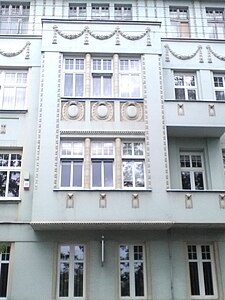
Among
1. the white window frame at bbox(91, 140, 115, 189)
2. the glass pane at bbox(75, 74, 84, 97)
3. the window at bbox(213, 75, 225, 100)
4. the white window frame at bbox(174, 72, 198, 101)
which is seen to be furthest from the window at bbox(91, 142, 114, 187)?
the window at bbox(213, 75, 225, 100)

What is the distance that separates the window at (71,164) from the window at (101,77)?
240cm

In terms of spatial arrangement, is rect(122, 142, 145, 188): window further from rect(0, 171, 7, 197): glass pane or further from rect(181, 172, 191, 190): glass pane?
rect(0, 171, 7, 197): glass pane

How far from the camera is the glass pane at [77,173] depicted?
13.4 m

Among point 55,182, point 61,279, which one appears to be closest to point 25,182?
point 55,182

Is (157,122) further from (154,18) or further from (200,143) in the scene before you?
(154,18)

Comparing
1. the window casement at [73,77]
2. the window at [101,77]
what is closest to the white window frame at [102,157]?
the window at [101,77]

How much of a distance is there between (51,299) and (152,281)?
3.53 metres

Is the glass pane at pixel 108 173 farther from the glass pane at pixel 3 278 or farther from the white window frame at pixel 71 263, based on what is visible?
the glass pane at pixel 3 278

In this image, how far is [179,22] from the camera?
58.7ft

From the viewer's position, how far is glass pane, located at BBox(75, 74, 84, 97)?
14.7 m

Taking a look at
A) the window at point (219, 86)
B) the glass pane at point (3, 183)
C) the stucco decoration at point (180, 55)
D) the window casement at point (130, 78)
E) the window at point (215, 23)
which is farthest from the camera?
the window at point (215, 23)

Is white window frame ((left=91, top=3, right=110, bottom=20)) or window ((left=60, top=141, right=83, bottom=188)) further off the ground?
white window frame ((left=91, top=3, right=110, bottom=20))

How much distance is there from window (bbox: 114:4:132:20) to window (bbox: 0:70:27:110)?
5691mm

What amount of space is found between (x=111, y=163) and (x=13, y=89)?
5.36 metres
